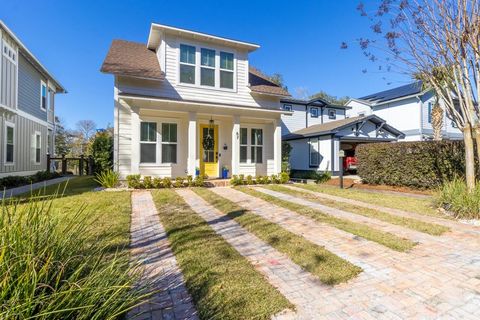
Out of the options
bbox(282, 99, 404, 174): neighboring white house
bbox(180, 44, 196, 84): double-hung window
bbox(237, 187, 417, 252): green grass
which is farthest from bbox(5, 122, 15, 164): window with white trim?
bbox(282, 99, 404, 174): neighboring white house

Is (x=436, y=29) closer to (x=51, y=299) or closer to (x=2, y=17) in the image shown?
(x=51, y=299)

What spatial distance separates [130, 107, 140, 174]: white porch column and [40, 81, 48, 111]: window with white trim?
1019 centimetres

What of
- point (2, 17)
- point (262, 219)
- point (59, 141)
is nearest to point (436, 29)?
point (262, 219)

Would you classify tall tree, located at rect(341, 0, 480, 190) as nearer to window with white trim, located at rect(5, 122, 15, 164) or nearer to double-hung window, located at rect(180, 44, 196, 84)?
double-hung window, located at rect(180, 44, 196, 84)

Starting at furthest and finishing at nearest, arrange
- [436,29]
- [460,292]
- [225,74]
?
[225,74] → [436,29] → [460,292]

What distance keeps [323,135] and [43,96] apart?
18.1 meters

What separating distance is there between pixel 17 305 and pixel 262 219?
4424 mm

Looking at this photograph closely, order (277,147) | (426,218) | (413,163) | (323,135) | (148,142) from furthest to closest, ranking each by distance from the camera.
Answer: (323,135) < (277,147) < (148,142) < (413,163) < (426,218)

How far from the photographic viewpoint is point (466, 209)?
570 cm

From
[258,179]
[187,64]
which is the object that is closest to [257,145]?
[258,179]

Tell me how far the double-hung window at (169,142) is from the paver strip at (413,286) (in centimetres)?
821

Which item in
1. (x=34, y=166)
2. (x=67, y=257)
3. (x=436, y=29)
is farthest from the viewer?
(x=34, y=166)

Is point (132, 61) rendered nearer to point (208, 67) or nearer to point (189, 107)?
point (208, 67)

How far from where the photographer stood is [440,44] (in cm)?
667
